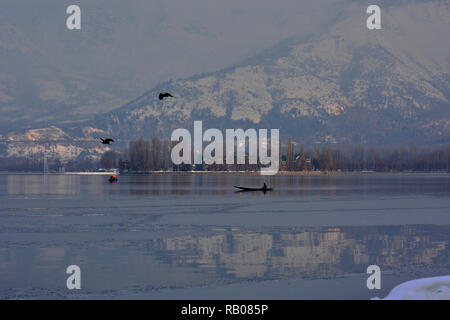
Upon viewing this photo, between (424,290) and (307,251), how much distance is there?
10862mm

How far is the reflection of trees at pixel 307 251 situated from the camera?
2400 centimetres

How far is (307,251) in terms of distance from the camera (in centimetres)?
2805

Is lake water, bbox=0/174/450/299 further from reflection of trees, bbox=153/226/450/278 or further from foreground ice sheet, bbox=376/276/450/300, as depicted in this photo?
foreground ice sheet, bbox=376/276/450/300

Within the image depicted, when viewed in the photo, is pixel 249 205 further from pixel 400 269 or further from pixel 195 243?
pixel 400 269

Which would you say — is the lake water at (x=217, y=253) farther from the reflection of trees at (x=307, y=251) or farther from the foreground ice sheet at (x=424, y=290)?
the foreground ice sheet at (x=424, y=290)

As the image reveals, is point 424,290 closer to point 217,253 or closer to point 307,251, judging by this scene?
point 307,251

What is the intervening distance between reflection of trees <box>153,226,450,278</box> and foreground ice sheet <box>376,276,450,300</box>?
4.95 metres

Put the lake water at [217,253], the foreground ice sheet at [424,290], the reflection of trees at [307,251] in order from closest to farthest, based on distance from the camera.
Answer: the foreground ice sheet at [424,290]
the lake water at [217,253]
the reflection of trees at [307,251]

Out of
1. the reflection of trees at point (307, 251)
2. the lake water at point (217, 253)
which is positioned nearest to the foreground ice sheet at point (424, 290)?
the lake water at point (217, 253)

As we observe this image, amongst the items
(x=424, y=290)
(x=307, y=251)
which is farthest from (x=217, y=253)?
(x=424, y=290)

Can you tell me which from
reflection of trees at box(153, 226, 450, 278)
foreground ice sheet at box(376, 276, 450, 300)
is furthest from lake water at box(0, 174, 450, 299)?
foreground ice sheet at box(376, 276, 450, 300)

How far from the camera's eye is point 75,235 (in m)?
33.7

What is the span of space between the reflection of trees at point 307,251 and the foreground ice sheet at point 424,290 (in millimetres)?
4946
